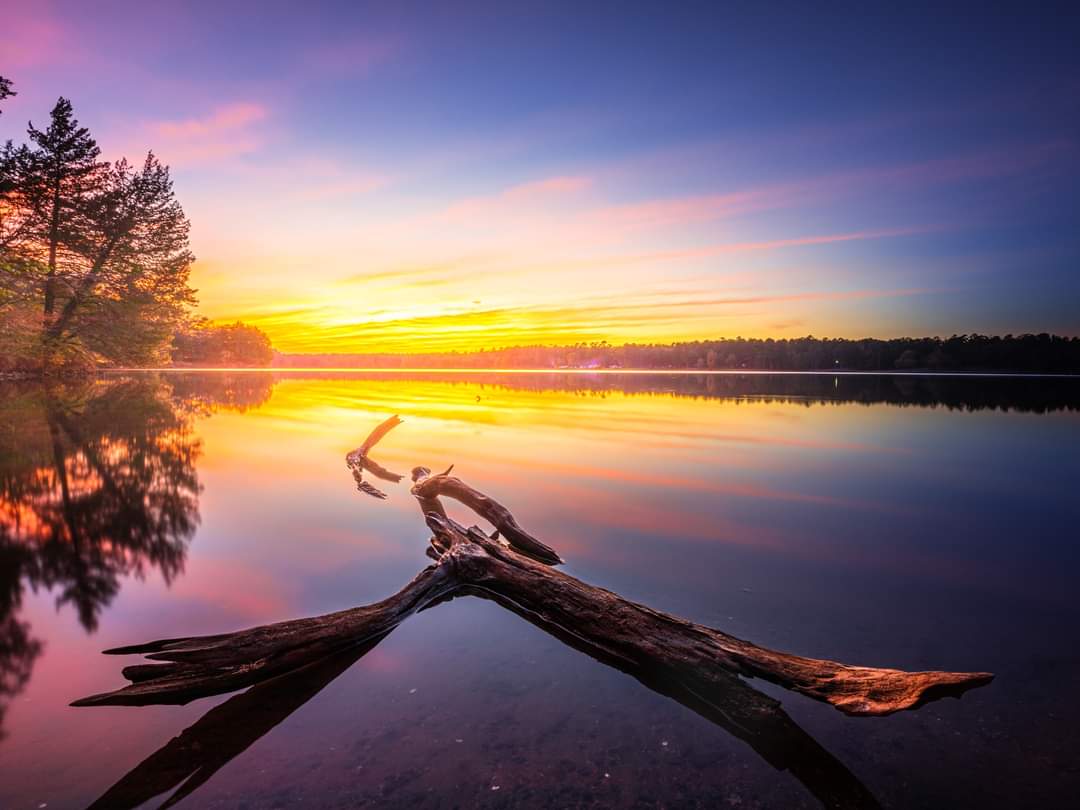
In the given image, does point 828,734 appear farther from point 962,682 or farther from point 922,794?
Answer: point 962,682

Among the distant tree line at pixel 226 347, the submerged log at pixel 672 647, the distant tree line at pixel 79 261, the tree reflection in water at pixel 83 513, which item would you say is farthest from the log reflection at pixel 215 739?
the distant tree line at pixel 226 347

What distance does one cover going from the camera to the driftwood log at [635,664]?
3841mm

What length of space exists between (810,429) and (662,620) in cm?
2411

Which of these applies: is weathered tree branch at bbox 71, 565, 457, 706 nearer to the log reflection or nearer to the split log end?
the log reflection

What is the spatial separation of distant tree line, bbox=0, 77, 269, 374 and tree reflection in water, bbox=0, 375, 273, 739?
19130 mm

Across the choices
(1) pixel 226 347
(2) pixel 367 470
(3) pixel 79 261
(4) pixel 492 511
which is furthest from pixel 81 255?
(1) pixel 226 347

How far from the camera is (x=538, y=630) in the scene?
5.98 meters

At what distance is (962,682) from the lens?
3629 millimetres

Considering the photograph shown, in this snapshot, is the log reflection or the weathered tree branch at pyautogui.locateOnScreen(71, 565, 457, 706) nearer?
the log reflection

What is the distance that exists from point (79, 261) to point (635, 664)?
49384 mm

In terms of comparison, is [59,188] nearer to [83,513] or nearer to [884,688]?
[83,513]

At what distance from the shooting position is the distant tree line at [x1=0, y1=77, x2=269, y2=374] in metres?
33.5

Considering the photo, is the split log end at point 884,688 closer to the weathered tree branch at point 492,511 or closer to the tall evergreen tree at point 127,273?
the weathered tree branch at point 492,511

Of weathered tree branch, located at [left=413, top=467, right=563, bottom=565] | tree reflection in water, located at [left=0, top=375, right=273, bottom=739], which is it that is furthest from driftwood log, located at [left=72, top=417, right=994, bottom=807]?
A: weathered tree branch, located at [left=413, top=467, right=563, bottom=565]
